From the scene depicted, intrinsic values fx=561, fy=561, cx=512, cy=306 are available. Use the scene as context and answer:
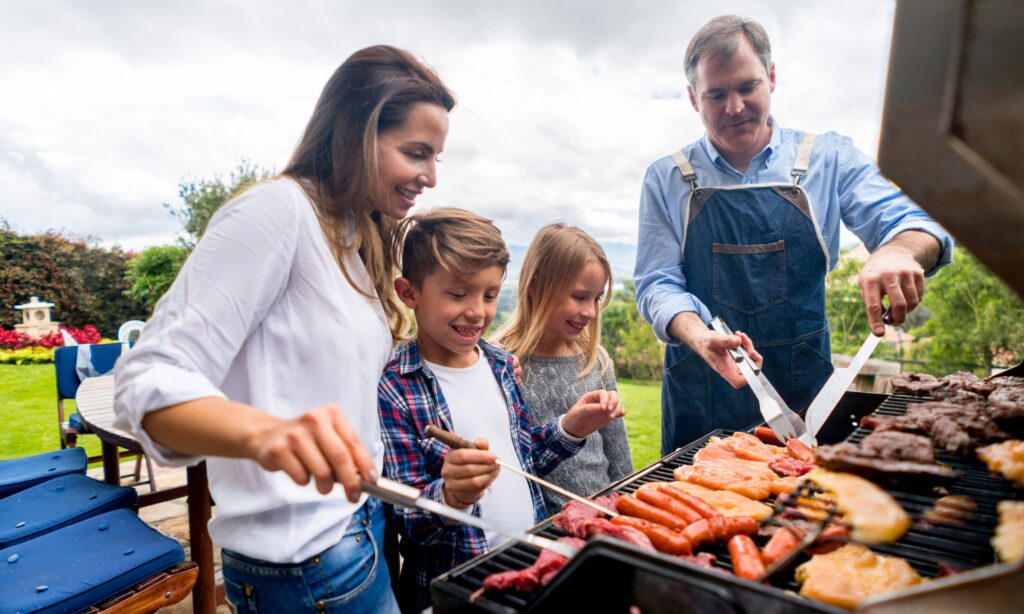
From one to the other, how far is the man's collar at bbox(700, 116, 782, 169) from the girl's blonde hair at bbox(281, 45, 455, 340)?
6.36 ft

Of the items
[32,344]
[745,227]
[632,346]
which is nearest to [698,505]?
[745,227]

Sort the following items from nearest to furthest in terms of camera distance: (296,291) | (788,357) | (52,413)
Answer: (296,291)
(788,357)
(52,413)

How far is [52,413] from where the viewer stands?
10.1 meters

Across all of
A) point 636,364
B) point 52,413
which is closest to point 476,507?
point 52,413

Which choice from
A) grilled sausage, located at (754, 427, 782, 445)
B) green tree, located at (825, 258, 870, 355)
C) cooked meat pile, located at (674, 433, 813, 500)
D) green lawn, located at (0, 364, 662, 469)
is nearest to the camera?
cooked meat pile, located at (674, 433, 813, 500)

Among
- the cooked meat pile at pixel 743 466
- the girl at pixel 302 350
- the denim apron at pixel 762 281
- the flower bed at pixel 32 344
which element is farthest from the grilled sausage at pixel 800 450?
the flower bed at pixel 32 344

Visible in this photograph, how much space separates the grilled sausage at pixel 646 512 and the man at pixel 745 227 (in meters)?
1.27

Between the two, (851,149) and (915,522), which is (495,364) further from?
(851,149)

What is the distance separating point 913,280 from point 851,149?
4.30 feet

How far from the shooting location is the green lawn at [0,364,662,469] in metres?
8.62

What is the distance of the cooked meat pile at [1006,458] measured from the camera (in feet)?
4.80

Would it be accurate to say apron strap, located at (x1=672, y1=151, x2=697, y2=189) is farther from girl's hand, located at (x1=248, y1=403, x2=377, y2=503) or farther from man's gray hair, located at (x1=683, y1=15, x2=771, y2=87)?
girl's hand, located at (x1=248, y1=403, x2=377, y2=503)

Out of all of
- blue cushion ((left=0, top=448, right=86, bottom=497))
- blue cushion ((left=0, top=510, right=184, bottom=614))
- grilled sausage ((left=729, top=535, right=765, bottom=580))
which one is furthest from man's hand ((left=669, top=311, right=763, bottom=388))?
blue cushion ((left=0, top=448, right=86, bottom=497))

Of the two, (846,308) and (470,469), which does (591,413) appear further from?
(846,308)
